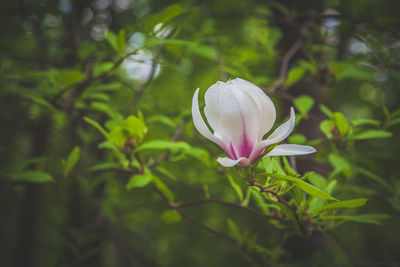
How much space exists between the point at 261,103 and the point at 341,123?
0.34 metres

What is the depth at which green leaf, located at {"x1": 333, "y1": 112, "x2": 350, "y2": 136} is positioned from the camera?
2.02ft

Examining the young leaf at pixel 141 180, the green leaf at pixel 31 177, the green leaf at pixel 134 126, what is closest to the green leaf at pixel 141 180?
the young leaf at pixel 141 180

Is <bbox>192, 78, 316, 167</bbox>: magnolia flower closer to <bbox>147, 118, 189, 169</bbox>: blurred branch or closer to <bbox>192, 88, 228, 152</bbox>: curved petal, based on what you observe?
<bbox>192, 88, 228, 152</bbox>: curved petal

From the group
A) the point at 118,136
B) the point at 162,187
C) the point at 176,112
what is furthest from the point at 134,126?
the point at 176,112

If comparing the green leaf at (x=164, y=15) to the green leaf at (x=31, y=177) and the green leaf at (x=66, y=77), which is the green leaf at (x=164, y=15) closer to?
the green leaf at (x=66, y=77)

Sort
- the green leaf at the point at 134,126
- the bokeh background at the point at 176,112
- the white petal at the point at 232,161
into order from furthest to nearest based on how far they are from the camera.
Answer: the bokeh background at the point at 176,112 < the green leaf at the point at 134,126 < the white petal at the point at 232,161

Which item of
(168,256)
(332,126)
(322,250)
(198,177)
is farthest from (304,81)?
(168,256)

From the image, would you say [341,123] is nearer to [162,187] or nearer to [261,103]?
[261,103]

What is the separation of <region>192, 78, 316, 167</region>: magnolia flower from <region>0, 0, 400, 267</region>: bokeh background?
0.15 metres

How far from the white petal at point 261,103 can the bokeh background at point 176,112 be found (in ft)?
0.56

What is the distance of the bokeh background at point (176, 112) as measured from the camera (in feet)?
2.48

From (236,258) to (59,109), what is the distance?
3.61 feet

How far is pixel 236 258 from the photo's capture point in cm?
139

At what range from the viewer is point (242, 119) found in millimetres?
386
